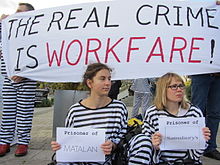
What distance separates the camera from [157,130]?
229cm

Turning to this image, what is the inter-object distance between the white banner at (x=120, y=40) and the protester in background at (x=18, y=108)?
0.59 ft

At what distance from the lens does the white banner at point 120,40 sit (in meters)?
3.09

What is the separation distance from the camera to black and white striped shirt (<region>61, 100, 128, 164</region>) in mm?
2300

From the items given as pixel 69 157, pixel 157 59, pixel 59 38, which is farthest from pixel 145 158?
pixel 59 38

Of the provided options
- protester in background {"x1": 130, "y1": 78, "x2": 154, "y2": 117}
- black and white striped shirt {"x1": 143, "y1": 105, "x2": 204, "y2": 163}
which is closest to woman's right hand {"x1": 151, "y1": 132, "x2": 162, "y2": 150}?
black and white striped shirt {"x1": 143, "y1": 105, "x2": 204, "y2": 163}

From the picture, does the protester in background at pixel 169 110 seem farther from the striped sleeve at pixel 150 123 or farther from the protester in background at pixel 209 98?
the protester in background at pixel 209 98

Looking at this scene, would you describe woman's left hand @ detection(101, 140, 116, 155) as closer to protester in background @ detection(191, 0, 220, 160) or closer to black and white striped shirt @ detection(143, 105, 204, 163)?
black and white striped shirt @ detection(143, 105, 204, 163)

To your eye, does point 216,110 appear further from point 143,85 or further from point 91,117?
point 143,85

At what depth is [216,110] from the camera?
11.1 feet

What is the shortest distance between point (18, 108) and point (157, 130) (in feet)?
6.46

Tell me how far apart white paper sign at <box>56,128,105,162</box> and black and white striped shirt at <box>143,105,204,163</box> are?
1.46 feet

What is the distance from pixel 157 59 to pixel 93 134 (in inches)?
53.0

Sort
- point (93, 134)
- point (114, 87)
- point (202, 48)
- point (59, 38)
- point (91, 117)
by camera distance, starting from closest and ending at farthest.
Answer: point (93, 134) → point (91, 117) → point (202, 48) → point (59, 38) → point (114, 87)

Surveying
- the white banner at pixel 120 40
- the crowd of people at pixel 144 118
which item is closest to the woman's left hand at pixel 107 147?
the crowd of people at pixel 144 118
